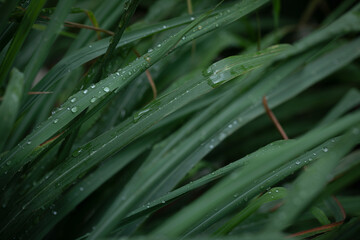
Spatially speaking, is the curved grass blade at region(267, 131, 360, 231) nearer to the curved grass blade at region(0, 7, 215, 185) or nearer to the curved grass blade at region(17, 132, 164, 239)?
the curved grass blade at region(0, 7, 215, 185)

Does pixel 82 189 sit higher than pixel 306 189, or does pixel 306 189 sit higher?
pixel 82 189

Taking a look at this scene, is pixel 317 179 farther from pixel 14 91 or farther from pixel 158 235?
pixel 14 91

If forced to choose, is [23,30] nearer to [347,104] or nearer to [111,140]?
[111,140]

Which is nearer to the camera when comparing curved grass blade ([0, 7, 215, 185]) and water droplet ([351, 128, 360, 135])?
water droplet ([351, 128, 360, 135])

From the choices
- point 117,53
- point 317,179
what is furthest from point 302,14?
point 317,179

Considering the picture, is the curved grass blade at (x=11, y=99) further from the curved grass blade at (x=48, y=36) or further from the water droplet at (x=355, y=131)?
the water droplet at (x=355, y=131)

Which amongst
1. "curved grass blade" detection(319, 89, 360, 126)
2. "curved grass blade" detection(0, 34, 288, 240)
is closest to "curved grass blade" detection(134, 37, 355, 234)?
"curved grass blade" detection(0, 34, 288, 240)

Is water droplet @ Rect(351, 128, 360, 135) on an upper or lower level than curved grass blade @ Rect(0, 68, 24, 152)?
lower

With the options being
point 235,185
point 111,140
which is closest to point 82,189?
point 111,140

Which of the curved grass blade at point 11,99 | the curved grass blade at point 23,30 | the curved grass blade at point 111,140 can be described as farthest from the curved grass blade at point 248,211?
the curved grass blade at point 23,30
